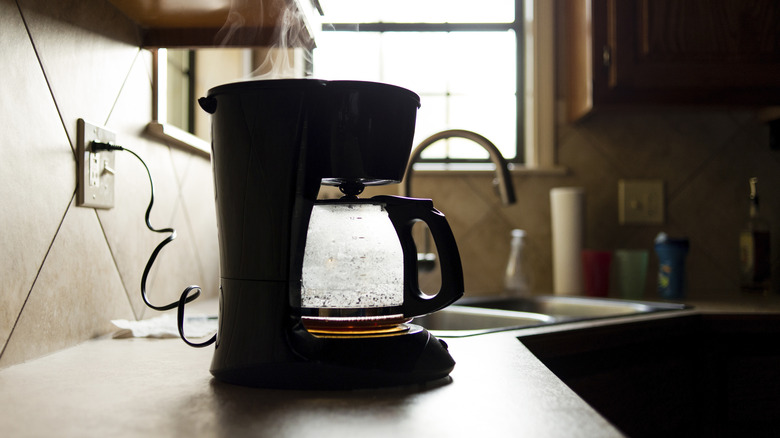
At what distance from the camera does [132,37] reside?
3.45ft

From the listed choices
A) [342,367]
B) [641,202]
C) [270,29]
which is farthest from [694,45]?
[342,367]

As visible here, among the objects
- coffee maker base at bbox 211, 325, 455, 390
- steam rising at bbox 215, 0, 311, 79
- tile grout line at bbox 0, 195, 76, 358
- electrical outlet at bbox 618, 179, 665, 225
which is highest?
steam rising at bbox 215, 0, 311, 79

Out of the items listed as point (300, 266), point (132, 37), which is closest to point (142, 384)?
point (300, 266)

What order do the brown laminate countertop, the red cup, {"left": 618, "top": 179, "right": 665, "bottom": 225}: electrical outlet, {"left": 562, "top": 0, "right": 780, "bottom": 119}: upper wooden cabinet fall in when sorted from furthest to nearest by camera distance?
{"left": 618, "top": 179, "right": 665, "bottom": 225}: electrical outlet → the red cup → {"left": 562, "top": 0, "right": 780, "bottom": 119}: upper wooden cabinet → the brown laminate countertop

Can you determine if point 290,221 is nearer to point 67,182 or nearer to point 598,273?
point 67,182

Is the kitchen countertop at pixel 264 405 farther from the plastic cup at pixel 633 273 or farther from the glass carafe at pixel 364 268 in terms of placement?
the plastic cup at pixel 633 273

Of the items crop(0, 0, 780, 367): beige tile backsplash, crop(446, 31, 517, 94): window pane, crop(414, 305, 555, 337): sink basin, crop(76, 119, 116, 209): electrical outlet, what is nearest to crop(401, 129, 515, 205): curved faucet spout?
crop(414, 305, 555, 337): sink basin

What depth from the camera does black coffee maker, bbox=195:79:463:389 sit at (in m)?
0.60

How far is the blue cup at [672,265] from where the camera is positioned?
1.67 meters

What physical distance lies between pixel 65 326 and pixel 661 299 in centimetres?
141

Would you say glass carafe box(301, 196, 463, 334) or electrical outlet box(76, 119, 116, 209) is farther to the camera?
electrical outlet box(76, 119, 116, 209)

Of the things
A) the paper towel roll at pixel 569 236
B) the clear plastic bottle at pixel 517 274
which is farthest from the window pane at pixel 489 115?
the clear plastic bottle at pixel 517 274

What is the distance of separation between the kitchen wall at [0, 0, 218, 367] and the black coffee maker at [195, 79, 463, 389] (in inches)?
10.0

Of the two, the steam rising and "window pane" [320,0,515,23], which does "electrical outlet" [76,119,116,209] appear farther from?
"window pane" [320,0,515,23]
